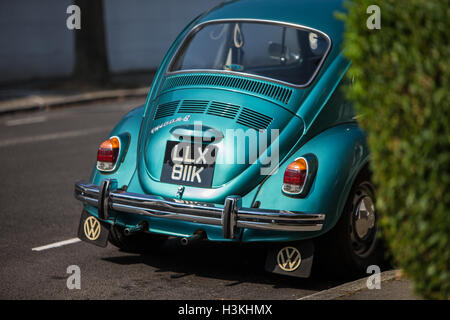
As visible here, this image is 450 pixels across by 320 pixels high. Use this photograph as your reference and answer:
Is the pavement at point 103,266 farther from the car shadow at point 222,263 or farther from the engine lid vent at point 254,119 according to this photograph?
the engine lid vent at point 254,119

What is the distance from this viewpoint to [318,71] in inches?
233

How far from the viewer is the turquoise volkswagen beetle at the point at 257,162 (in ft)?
17.6

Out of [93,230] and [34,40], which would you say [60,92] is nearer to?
[34,40]

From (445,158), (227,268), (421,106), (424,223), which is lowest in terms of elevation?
(227,268)

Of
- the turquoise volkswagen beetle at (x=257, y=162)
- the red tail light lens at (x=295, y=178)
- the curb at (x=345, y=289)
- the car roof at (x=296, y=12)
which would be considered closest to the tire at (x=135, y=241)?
the turquoise volkswagen beetle at (x=257, y=162)

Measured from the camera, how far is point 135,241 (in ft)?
20.8

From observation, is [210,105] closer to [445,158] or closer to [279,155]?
[279,155]

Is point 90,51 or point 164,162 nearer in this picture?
point 164,162

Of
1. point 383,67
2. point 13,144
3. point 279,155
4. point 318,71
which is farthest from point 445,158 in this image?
point 13,144

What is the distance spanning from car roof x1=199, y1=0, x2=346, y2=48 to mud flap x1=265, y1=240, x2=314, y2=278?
1599 millimetres

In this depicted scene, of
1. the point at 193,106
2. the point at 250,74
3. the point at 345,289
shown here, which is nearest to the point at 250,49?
the point at 250,74

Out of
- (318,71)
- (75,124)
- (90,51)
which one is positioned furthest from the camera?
(90,51)

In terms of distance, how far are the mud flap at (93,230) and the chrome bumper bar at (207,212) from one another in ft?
0.95
